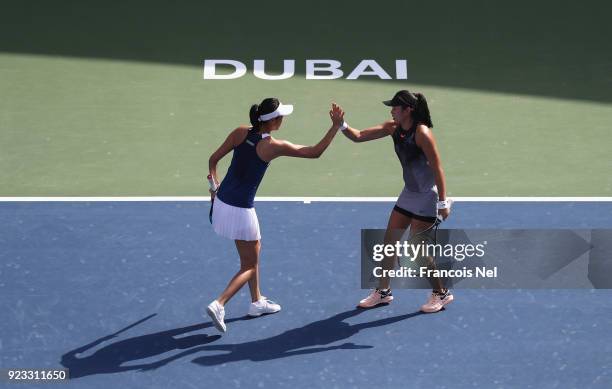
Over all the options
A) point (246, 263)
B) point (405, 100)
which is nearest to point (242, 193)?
point (246, 263)

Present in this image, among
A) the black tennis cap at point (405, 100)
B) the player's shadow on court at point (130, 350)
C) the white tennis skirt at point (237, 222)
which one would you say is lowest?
the player's shadow on court at point (130, 350)

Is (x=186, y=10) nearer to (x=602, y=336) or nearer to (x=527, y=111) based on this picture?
(x=527, y=111)

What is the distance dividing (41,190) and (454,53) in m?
7.38

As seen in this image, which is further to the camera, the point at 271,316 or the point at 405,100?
the point at 271,316

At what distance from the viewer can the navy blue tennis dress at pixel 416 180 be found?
10258 millimetres

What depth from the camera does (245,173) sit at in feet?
33.1

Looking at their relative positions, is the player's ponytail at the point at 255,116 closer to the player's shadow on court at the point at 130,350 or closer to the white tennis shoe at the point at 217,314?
the white tennis shoe at the point at 217,314

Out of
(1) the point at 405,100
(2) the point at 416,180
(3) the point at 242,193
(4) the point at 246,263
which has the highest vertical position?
(1) the point at 405,100

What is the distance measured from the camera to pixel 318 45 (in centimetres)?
1784

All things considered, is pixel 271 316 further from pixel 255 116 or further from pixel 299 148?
pixel 255 116

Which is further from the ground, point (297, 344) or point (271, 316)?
point (271, 316)

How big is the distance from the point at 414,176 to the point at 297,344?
1.90m

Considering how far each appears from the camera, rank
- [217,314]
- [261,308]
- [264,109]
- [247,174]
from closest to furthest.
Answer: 1. [217,314]
2. [264,109]
3. [247,174]
4. [261,308]

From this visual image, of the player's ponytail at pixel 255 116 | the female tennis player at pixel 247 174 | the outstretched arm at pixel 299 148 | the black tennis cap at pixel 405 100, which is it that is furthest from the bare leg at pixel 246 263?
the black tennis cap at pixel 405 100
